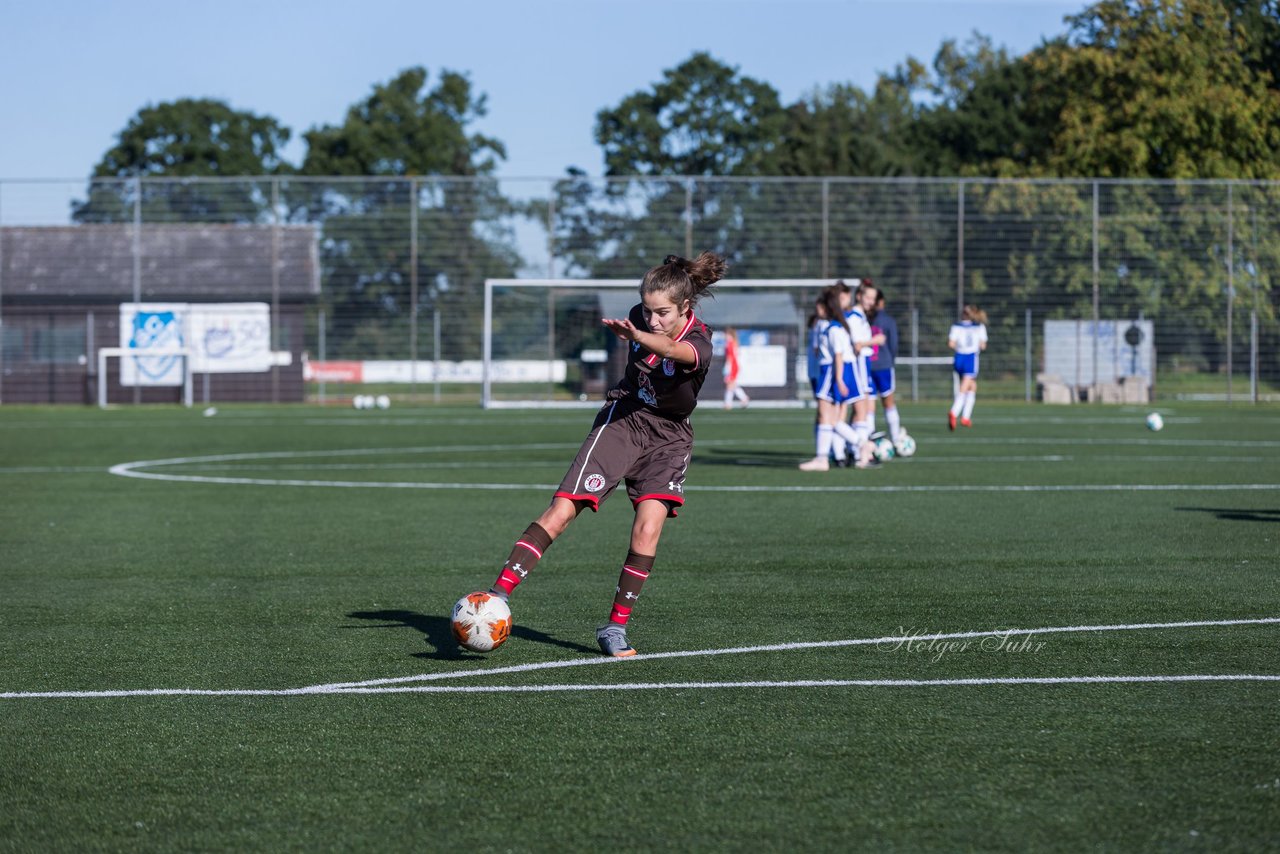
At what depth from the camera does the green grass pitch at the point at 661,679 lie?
3.99 meters

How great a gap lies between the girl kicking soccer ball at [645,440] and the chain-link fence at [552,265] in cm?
3285

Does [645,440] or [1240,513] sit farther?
[1240,513]

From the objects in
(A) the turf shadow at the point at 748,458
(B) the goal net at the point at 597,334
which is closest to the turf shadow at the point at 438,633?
(A) the turf shadow at the point at 748,458

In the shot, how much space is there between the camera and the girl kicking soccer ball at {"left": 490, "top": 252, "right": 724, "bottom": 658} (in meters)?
6.38

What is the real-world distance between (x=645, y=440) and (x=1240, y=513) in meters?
6.81

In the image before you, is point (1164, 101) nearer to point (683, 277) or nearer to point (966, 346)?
point (966, 346)

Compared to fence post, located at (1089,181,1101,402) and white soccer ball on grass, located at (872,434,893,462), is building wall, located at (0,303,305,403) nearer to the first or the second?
fence post, located at (1089,181,1101,402)

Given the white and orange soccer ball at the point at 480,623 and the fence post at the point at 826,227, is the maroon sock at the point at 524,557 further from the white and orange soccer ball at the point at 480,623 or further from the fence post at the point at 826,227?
the fence post at the point at 826,227

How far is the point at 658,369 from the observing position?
6.54m

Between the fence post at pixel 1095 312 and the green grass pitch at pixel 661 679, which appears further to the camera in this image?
the fence post at pixel 1095 312

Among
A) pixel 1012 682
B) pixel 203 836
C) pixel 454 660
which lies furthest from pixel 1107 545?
pixel 203 836

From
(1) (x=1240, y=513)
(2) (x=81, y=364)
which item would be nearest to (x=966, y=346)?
(1) (x=1240, y=513)

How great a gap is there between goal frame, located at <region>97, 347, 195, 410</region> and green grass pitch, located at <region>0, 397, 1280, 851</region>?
26.9 metres

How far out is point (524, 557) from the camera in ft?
21.0
